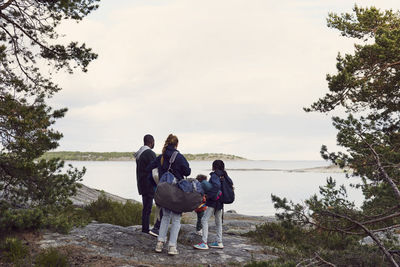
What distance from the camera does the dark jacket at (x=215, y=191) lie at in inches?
309

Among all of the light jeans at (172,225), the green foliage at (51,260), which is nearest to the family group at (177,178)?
the light jeans at (172,225)

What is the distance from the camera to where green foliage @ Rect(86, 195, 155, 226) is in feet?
35.7

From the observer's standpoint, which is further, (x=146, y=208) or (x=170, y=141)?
(x=146, y=208)

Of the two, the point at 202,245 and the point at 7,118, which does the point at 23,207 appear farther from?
the point at 202,245

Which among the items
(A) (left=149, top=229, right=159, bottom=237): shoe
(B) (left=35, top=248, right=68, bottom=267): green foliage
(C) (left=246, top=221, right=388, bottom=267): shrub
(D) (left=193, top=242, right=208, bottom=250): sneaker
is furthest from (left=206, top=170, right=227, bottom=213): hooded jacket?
(B) (left=35, top=248, right=68, bottom=267): green foliage

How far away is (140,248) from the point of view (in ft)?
24.4

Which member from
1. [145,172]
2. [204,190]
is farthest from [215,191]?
[145,172]

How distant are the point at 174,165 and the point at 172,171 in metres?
0.14

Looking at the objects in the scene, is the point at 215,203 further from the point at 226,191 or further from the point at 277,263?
the point at 277,263

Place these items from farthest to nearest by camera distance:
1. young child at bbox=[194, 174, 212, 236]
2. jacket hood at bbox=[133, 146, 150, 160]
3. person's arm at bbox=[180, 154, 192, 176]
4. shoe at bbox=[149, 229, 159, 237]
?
shoe at bbox=[149, 229, 159, 237]
jacket hood at bbox=[133, 146, 150, 160]
young child at bbox=[194, 174, 212, 236]
person's arm at bbox=[180, 154, 192, 176]

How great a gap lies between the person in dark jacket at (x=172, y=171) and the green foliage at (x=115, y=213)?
405 centimetres

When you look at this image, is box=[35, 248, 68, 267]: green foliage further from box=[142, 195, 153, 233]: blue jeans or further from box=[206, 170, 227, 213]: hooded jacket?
box=[206, 170, 227, 213]: hooded jacket

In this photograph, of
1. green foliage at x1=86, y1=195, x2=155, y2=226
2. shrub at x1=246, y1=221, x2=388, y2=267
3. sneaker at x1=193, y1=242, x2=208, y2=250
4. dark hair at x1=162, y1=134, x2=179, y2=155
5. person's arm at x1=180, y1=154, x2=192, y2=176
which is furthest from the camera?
green foliage at x1=86, y1=195, x2=155, y2=226

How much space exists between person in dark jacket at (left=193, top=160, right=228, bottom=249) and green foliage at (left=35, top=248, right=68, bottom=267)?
3.04 metres
